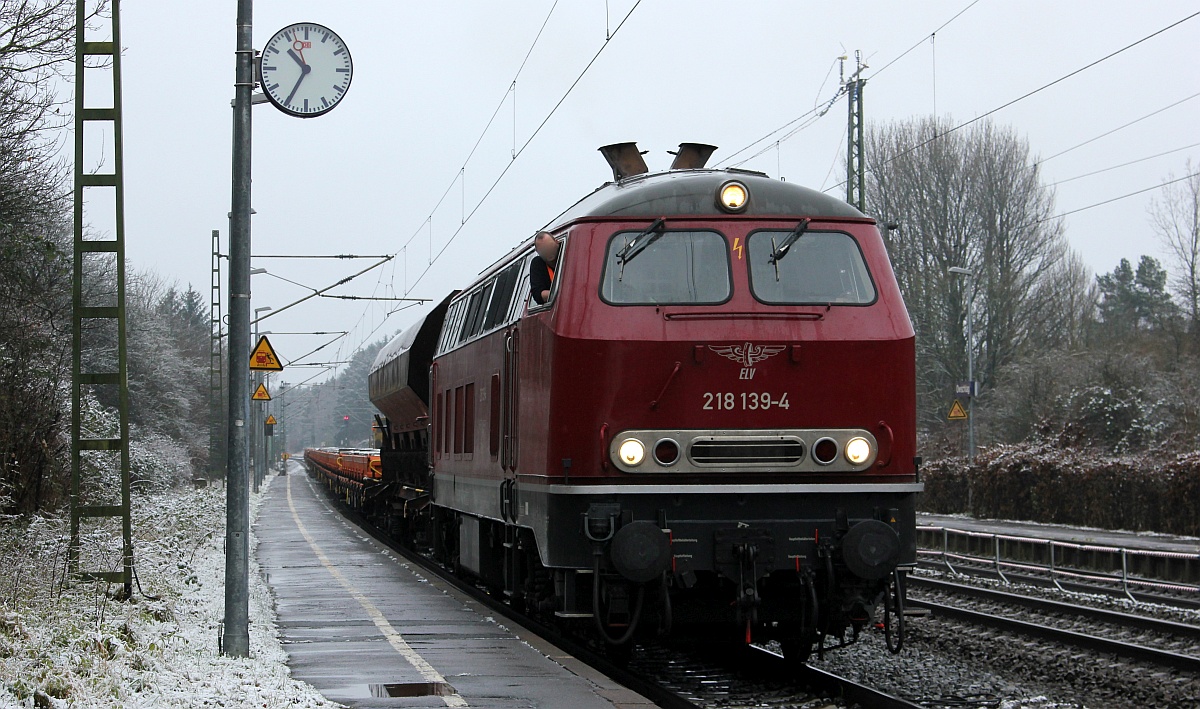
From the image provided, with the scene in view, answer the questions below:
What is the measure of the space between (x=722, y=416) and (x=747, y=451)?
0.94ft

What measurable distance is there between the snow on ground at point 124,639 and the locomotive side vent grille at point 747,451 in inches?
112

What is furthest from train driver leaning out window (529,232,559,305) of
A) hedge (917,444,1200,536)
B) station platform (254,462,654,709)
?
hedge (917,444,1200,536)

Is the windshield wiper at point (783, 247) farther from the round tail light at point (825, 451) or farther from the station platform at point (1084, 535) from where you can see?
the station platform at point (1084, 535)

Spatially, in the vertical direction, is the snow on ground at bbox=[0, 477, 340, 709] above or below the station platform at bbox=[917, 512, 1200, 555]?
above

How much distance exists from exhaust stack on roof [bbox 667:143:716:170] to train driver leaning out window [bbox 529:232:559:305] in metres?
2.11

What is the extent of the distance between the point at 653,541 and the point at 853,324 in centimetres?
209

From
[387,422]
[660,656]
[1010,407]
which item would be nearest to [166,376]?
[387,422]

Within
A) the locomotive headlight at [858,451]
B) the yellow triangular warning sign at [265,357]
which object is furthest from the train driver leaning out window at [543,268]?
the yellow triangular warning sign at [265,357]

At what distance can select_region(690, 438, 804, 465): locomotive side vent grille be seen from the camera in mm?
8766

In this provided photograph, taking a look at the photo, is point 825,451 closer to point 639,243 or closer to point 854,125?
point 639,243

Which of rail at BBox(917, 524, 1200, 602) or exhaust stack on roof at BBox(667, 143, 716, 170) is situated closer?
exhaust stack on roof at BBox(667, 143, 716, 170)

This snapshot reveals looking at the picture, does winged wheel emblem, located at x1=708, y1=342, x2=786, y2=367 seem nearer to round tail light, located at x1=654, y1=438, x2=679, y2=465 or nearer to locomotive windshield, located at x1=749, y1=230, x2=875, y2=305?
locomotive windshield, located at x1=749, y1=230, x2=875, y2=305

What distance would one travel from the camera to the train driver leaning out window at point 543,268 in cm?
950

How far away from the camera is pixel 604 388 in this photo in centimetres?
880
